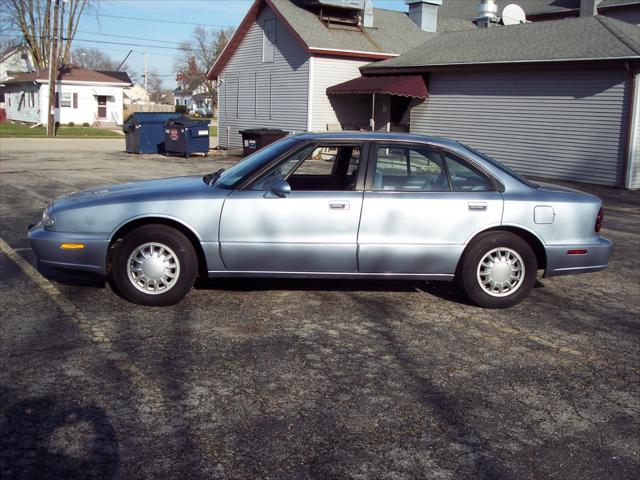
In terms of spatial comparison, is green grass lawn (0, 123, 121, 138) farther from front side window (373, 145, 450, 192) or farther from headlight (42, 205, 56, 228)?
front side window (373, 145, 450, 192)

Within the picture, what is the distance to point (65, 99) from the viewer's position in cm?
4722

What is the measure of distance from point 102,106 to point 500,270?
47739 millimetres

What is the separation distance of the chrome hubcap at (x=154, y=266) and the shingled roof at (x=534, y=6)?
88.3 ft

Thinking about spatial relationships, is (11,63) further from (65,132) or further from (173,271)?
(173,271)

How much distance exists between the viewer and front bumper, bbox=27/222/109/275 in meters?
5.89

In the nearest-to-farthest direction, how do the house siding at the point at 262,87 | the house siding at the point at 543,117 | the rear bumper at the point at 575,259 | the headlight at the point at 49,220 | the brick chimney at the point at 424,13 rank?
the headlight at the point at 49,220 → the rear bumper at the point at 575,259 → the house siding at the point at 543,117 → the house siding at the point at 262,87 → the brick chimney at the point at 424,13

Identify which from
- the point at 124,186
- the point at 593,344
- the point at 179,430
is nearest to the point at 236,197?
the point at 124,186

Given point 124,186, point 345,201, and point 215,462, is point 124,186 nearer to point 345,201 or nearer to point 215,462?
point 345,201

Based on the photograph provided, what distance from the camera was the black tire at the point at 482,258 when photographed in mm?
6180

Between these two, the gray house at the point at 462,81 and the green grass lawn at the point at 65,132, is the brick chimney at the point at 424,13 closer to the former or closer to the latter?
the gray house at the point at 462,81

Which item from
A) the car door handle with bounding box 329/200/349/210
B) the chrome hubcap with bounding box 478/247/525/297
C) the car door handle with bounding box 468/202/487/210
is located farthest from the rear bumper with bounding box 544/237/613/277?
the car door handle with bounding box 329/200/349/210

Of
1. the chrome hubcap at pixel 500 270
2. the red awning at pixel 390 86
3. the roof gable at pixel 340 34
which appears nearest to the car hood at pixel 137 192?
the chrome hubcap at pixel 500 270

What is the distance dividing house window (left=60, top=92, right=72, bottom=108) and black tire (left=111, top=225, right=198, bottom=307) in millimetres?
44885

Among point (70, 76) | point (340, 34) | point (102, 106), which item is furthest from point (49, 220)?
point (102, 106)
